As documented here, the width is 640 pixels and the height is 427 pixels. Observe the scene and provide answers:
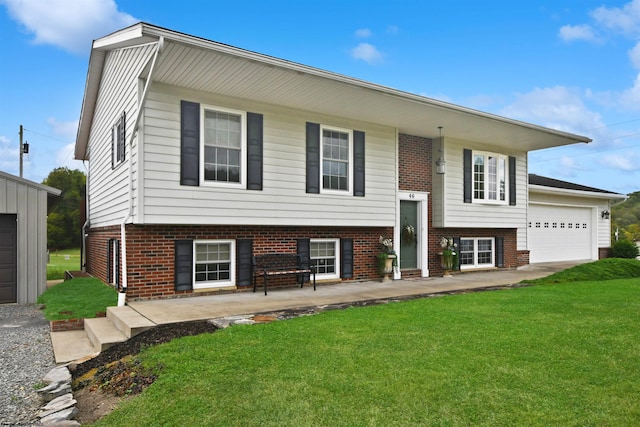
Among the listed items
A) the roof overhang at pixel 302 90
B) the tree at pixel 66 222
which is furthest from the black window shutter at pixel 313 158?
the tree at pixel 66 222

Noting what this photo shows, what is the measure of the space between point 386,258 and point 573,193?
9.88 metres

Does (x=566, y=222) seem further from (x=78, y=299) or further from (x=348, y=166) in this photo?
(x=78, y=299)

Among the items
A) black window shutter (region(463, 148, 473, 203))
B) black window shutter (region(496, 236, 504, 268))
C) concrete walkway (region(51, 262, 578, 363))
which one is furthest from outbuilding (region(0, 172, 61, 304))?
black window shutter (region(496, 236, 504, 268))

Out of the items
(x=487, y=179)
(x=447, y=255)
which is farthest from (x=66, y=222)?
(x=487, y=179)

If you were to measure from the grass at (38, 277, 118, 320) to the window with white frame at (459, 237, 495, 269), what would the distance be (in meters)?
9.69

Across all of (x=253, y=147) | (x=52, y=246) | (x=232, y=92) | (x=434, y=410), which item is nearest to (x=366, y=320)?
(x=434, y=410)

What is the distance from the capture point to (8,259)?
10.0 m

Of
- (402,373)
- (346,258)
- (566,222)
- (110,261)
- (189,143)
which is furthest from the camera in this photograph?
(566,222)

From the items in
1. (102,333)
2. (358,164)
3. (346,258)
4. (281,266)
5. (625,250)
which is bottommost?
(102,333)

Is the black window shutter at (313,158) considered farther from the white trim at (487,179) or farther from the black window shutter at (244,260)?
the white trim at (487,179)

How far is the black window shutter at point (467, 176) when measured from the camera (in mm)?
12953

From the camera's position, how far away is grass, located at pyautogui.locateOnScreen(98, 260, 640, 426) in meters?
3.29

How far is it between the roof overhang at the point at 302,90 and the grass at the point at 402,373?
4417 millimetres

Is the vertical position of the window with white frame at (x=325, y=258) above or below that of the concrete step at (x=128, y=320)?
above
